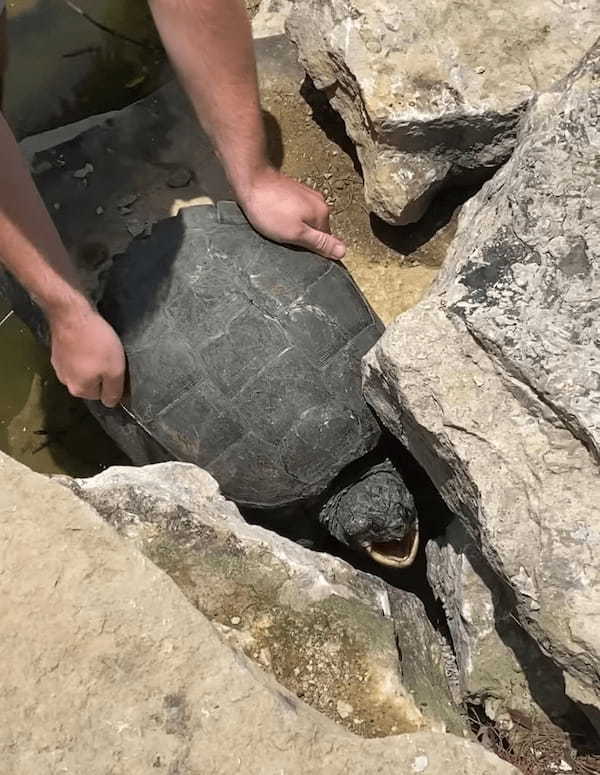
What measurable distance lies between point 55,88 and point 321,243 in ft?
3.33

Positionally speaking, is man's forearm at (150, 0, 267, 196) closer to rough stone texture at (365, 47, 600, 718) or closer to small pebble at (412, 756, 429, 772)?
rough stone texture at (365, 47, 600, 718)

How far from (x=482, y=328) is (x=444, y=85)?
2.44 feet

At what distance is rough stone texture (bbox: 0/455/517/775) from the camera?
37.4 inches

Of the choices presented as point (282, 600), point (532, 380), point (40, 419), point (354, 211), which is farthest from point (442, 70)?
point (40, 419)

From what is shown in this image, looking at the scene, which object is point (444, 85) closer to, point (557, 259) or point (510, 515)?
point (557, 259)

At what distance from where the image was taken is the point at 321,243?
5.62 ft

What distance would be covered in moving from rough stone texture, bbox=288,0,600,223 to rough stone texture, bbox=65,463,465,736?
85 cm

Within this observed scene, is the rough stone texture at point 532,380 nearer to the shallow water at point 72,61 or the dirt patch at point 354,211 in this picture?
the dirt patch at point 354,211

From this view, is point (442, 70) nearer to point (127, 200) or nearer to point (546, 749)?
point (127, 200)

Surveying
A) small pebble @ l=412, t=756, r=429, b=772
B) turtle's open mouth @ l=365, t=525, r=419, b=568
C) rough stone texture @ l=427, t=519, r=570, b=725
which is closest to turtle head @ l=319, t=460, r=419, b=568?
turtle's open mouth @ l=365, t=525, r=419, b=568

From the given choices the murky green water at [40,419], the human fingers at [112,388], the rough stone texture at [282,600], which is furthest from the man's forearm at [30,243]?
the murky green water at [40,419]

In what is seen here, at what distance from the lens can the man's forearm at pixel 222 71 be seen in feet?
5.06

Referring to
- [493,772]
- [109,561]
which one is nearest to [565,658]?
[493,772]

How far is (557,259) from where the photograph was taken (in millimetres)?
1148
